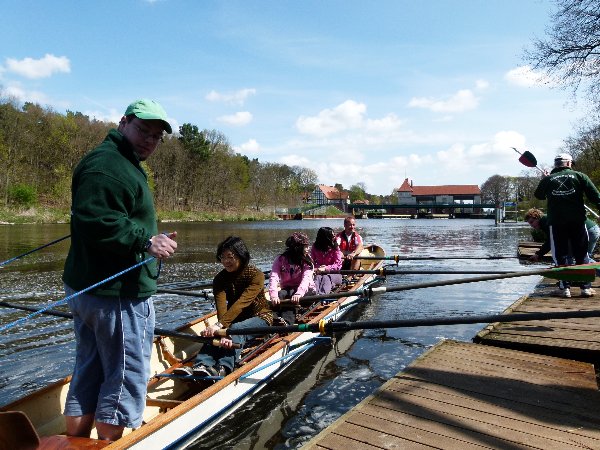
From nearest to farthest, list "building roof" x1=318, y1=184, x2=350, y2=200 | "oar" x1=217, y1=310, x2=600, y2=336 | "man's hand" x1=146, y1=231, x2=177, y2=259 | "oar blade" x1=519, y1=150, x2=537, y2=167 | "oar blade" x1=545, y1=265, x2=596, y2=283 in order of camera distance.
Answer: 1. "man's hand" x1=146, y1=231, x2=177, y2=259
2. "oar" x1=217, y1=310, x2=600, y2=336
3. "oar blade" x1=545, y1=265, x2=596, y2=283
4. "oar blade" x1=519, y1=150, x2=537, y2=167
5. "building roof" x1=318, y1=184, x2=350, y2=200

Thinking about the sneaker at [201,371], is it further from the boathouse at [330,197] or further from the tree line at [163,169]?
the boathouse at [330,197]

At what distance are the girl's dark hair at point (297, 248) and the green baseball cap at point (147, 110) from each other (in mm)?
4558

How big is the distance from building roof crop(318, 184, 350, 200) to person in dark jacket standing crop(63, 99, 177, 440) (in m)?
139

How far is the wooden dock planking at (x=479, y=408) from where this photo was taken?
3.72 meters

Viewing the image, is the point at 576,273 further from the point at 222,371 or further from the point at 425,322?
the point at 222,371

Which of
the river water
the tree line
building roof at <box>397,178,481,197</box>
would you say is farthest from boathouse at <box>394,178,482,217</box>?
the river water

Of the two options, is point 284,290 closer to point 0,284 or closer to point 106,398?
point 106,398

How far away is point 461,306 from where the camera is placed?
11453 millimetres

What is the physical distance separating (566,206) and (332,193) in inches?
5522

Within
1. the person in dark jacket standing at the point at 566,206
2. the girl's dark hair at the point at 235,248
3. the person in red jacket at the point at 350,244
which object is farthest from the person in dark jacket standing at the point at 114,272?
the person in red jacket at the point at 350,244

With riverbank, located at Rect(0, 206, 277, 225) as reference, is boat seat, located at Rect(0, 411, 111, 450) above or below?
below

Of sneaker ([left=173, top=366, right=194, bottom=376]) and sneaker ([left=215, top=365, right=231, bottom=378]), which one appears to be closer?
sneaker ([left=173, top=366, right=194, bottom=376])

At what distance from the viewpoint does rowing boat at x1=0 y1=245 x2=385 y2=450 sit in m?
3.45

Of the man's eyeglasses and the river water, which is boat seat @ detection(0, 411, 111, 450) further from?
the river water
